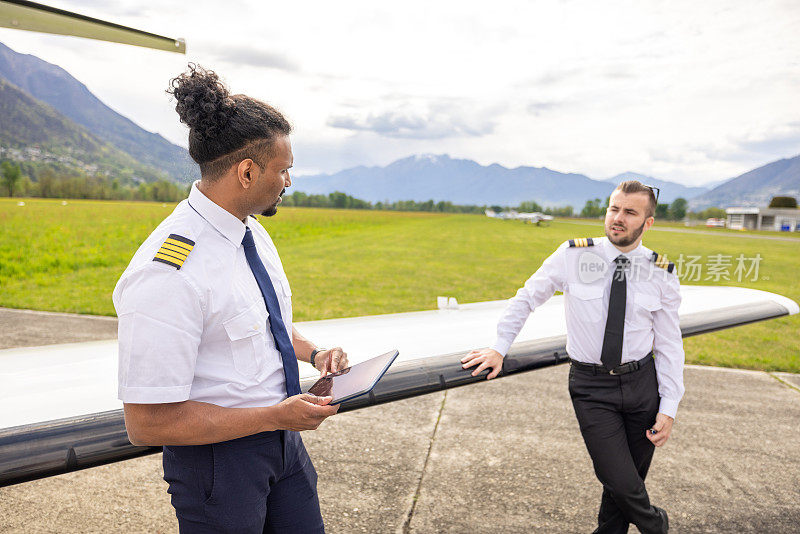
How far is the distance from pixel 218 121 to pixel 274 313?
0.62m

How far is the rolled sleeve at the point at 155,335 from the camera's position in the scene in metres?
1.20

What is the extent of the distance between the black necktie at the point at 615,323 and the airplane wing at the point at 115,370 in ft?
1.62

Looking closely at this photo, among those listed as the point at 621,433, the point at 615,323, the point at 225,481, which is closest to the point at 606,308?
the point at 615,323

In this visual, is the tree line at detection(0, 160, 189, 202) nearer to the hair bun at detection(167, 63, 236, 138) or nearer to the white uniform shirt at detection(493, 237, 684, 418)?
the hair bun at detection(167, 63, 236, 138)

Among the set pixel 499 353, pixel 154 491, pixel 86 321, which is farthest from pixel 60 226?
pixel 499 353

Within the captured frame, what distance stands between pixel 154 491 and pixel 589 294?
11.7 feet

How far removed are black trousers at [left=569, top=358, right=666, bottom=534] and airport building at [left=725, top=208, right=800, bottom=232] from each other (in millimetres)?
92301

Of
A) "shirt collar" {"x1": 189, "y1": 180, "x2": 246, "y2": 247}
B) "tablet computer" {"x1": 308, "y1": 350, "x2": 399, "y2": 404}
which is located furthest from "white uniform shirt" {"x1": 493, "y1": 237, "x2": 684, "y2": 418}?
"shirt collar" {"x1": 189, "y1": 180, "x2": 246, "y2": 247}

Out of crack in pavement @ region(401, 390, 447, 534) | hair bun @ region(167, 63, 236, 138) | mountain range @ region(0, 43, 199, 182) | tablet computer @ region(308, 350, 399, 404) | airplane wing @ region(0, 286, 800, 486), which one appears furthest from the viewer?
crack in pavement @ region(401, 390, 447, 534)

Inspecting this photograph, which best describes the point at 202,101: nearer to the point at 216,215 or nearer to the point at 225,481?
the point at 216,215

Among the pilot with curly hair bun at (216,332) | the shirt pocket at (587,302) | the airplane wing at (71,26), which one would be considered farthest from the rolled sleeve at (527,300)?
the airplane wing at (71,26)

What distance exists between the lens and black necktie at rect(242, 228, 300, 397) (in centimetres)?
157

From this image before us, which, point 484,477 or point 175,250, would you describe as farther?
point 484,477

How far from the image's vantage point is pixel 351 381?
1.74 m
